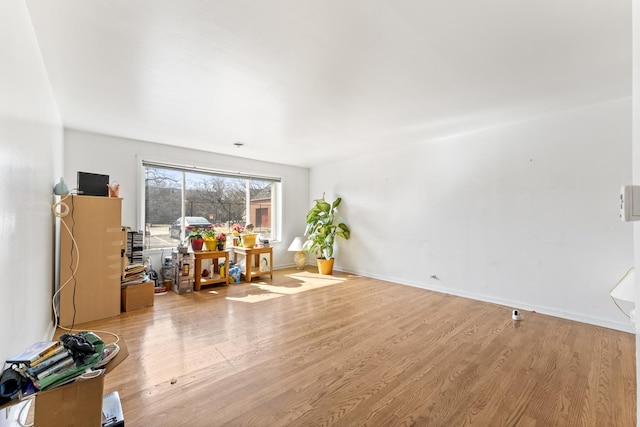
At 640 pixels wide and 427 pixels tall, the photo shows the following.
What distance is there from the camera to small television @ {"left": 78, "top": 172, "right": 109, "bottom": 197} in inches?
122

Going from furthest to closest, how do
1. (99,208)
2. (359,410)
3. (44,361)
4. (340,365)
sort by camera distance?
(99,208) < (340,365) < (359,410) < (44,361)

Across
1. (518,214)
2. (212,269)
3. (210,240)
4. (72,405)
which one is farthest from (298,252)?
(72,405)

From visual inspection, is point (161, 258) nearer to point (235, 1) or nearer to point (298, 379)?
point (298, 379)

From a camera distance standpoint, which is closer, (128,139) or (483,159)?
(483,159)

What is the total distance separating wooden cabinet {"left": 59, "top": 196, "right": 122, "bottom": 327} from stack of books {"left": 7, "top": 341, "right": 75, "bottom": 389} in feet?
6.75

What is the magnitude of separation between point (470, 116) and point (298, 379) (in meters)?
3.38

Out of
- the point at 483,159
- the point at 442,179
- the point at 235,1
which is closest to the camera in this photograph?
the point at 235,1

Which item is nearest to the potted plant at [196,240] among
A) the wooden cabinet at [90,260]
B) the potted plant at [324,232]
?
the wooden cabinet at [90,260]

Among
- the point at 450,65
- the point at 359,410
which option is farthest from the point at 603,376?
the point at 450,65

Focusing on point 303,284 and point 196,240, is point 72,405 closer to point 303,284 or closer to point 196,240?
point 196,240

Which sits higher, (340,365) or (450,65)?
(450,65)

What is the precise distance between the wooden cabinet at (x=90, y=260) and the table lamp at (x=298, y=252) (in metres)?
3.37

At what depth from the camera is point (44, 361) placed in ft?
3.95

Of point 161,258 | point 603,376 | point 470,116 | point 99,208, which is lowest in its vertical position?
point 603,376
